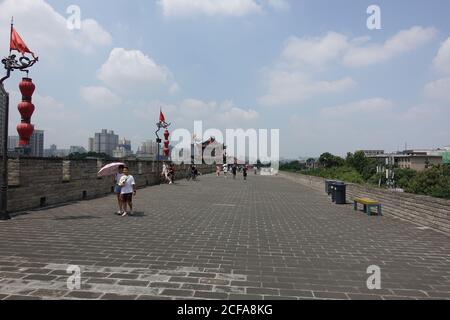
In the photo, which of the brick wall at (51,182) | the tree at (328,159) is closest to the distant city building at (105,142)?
the tree at (328,159)

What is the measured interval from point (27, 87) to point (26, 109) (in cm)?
70

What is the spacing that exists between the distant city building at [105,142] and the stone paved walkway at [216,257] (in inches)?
4719

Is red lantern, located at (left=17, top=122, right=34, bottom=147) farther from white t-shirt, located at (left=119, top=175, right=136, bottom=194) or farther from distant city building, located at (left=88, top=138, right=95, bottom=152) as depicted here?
distant city building, located at (left=88, top=138, right=95, bottom=152)

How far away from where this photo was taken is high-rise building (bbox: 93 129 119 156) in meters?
124

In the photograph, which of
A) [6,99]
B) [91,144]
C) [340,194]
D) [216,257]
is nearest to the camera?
[216,257]

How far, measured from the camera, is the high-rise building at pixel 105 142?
12431 centimetres

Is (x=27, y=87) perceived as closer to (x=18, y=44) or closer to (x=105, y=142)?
(x=18, y=44)

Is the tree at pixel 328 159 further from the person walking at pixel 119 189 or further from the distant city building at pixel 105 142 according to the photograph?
the person walking at pixel 119 189

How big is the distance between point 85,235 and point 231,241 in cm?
313

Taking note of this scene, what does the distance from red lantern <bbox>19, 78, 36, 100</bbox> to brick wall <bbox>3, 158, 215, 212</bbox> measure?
78.7 inches

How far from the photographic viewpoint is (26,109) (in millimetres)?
10086

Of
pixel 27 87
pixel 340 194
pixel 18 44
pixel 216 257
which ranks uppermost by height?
pixel 18 44

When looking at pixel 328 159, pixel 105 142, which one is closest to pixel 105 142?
pixel 105 142
